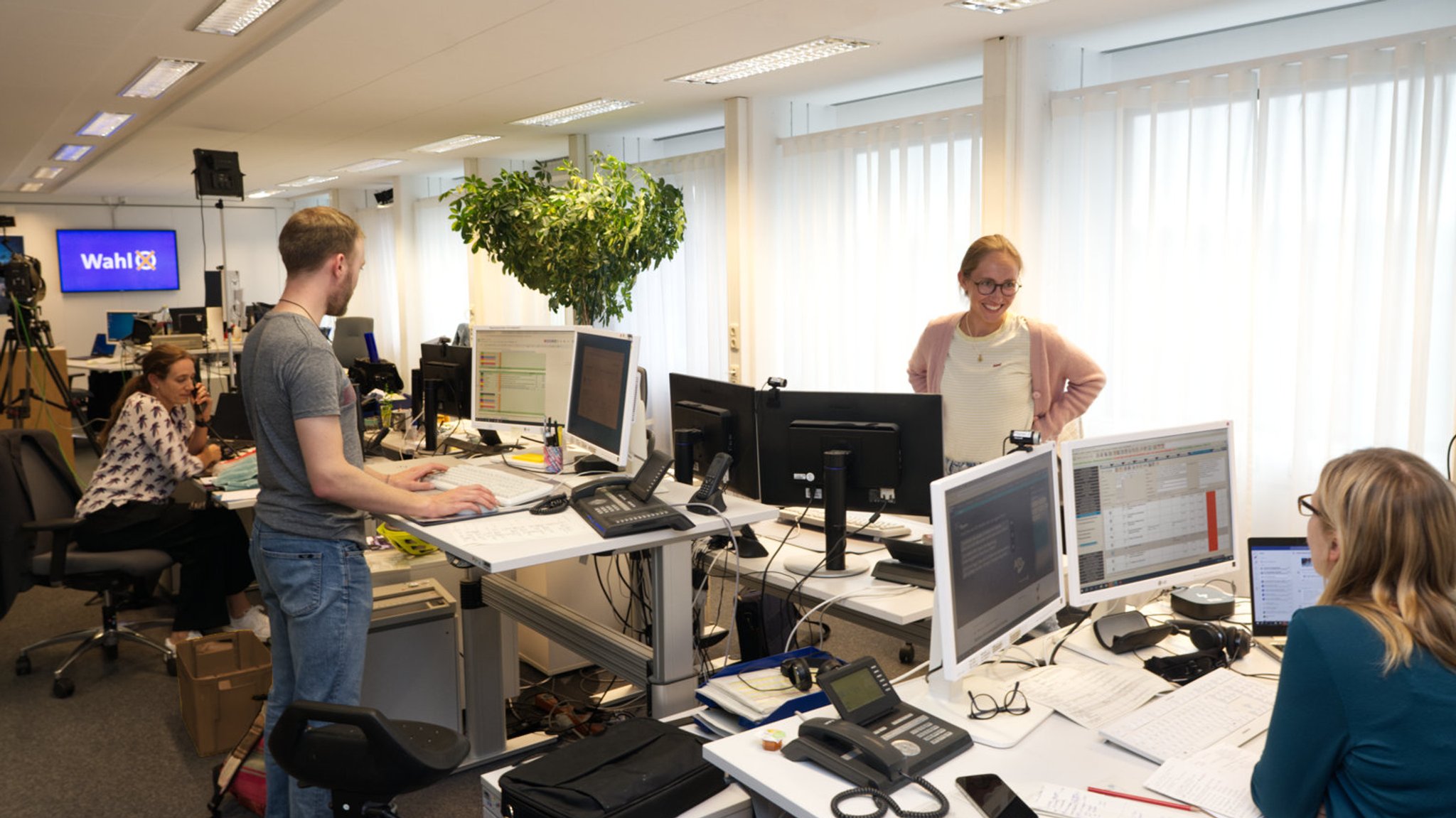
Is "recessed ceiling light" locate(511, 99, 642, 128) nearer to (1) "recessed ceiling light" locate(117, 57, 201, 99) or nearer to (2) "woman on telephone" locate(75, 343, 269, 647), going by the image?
(1) "recessed ceiling light" locate(117, 57, 201, 99)

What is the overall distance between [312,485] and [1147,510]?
181cm

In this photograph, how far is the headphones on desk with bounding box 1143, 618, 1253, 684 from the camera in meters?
2.09

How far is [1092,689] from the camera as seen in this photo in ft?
6.55

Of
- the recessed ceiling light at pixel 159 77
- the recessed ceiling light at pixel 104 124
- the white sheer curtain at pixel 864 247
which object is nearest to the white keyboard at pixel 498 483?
the white sheer curtain at pixel 864 247

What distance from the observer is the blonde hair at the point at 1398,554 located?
1.41 metres

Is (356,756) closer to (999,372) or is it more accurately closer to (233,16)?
(999,372)

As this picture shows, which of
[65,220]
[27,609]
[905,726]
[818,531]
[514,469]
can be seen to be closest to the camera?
[905,726]

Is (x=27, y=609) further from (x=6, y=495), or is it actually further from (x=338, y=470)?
(x=338, y=470)

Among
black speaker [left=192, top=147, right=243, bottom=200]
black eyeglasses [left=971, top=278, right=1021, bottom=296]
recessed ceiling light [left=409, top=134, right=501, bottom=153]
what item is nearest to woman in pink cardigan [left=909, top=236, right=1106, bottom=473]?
black eyeglasses [left=971, top=278, right=1021, bottom=296]

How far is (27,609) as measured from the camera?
4.86 meters

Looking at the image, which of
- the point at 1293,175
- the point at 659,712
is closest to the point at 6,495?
the point at 659,712

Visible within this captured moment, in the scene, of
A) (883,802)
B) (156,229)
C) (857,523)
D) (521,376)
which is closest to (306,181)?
(156,229)

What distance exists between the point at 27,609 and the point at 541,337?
3265 mm

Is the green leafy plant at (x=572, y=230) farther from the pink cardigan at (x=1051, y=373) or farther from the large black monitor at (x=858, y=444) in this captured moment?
the large black monitor at (x=858, y=444)
